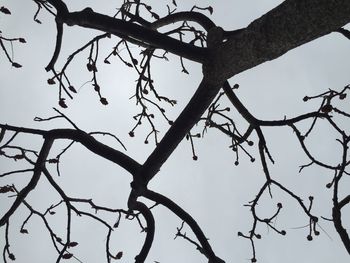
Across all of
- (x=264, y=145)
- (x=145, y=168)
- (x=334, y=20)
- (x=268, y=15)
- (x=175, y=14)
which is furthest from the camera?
(x=175, y=14)

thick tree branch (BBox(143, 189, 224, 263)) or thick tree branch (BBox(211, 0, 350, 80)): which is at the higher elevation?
thick tree branch (BBox(211, 0, 350, 80))

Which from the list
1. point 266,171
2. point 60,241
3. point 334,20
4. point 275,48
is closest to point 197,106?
point 275,48

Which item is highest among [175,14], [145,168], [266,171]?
[175,14]

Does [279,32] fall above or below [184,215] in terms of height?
above

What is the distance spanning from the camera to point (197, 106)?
10.2 feet

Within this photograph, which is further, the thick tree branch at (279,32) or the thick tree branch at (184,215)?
the thick tree branch at (184,215)

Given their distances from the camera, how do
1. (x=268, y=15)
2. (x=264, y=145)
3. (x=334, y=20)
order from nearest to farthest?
1. (x=334, y=20)
2. (x=268, y=15)
3. (x=264, y=145)

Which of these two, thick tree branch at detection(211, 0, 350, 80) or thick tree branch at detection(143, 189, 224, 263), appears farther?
thick tree branch at detection(143, 189, 224, 263)

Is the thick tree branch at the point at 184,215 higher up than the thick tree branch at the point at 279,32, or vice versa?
the thick tree branch at the point at 279,32

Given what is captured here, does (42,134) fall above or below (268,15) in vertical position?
below

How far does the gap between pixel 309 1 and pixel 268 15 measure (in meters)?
0.37

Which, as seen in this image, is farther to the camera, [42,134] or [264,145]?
[264,145]

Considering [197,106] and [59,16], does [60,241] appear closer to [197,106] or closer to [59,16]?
[197,106]

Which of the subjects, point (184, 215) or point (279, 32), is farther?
point (184, 215)
